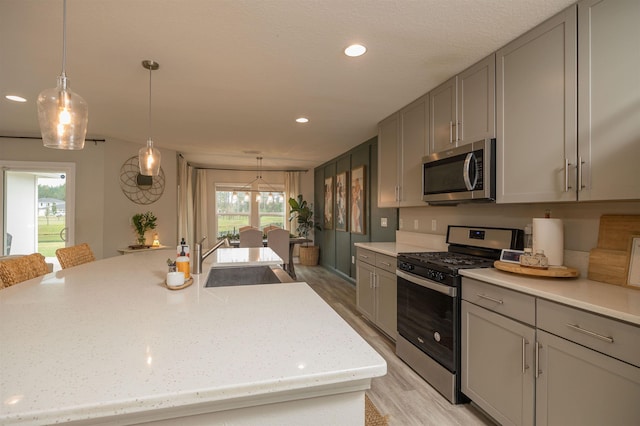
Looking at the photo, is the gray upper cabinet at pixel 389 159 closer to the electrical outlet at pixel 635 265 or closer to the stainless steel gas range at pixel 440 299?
the stainless steel gas range at pixel 440 299

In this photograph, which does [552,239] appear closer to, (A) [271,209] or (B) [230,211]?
(A) [271,209]

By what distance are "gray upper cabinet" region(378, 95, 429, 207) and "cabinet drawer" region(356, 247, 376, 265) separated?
1.92 ft

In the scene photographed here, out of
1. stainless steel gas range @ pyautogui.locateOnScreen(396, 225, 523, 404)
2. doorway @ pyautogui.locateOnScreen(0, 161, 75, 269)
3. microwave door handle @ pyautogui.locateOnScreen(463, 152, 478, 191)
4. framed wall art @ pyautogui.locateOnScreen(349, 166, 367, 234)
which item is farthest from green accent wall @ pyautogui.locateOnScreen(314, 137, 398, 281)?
doorway @ pyautogui.locateOnScreen(0, 161, 75, 269)

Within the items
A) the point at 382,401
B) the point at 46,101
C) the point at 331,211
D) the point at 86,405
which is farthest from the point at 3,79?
the point at 331,211

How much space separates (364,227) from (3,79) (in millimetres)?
4308

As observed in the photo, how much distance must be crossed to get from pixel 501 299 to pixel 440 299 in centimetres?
46

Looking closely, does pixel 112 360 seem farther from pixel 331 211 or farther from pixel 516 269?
pixel 331 211

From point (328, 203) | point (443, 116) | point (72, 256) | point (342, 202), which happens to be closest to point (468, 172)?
point (443, 116)

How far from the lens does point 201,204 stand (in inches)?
279

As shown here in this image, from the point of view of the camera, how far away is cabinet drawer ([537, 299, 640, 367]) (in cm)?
112

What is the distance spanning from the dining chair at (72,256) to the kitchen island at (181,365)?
1169 millimetres

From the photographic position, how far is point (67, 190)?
171 inches

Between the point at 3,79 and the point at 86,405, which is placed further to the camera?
the point at 3,79

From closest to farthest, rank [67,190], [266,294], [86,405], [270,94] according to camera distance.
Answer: [86,405]
[266,294]
[270,94]
[67,190]
